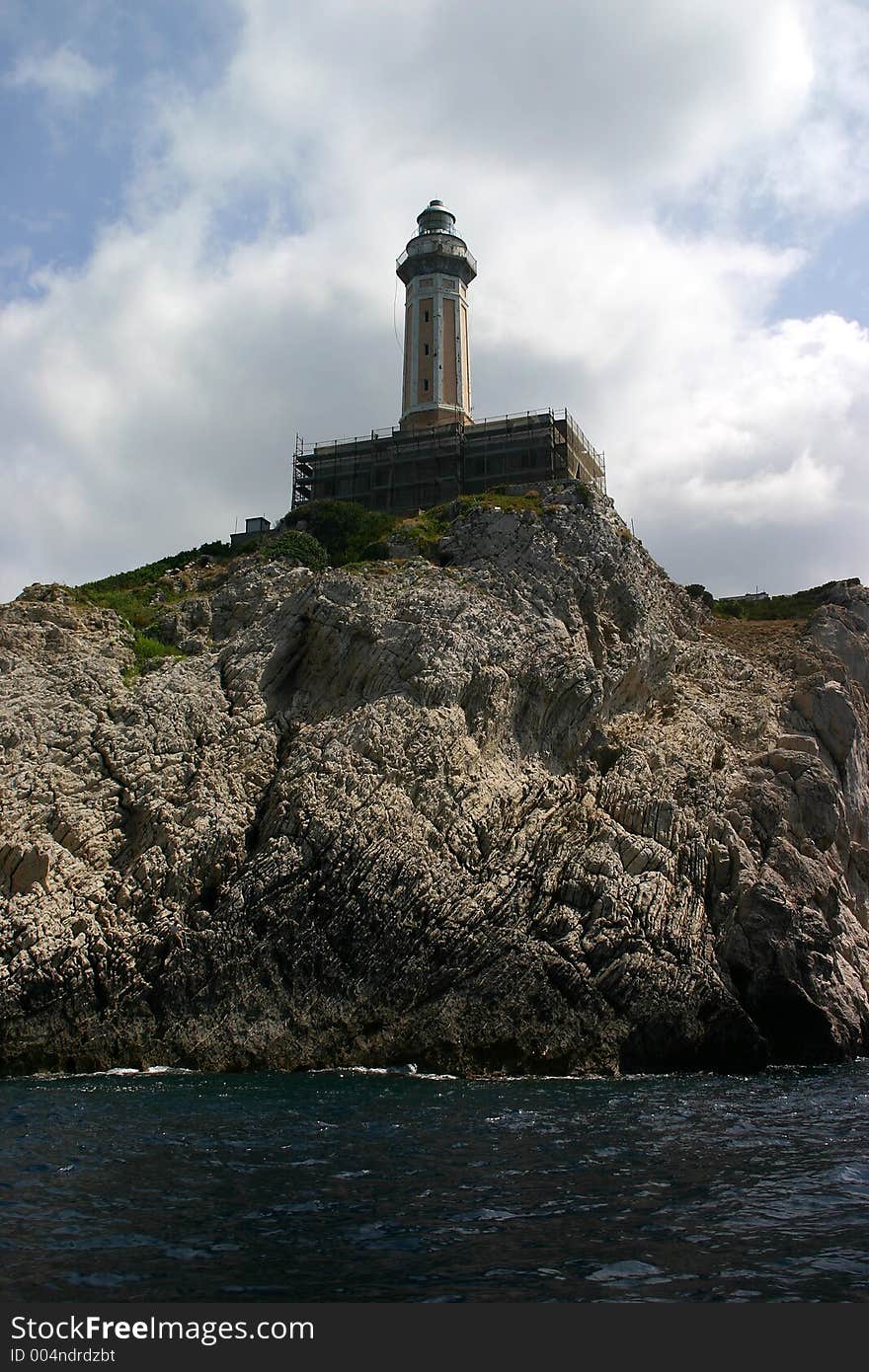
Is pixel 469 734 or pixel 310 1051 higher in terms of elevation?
pixel 469 734

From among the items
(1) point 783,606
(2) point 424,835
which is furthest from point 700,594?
(2) point 424,835

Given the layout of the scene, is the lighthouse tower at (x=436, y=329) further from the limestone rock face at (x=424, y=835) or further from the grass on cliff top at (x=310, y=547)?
the limestone rock face at (x=424, y=835)

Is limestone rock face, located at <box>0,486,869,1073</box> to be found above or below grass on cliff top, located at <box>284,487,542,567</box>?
below

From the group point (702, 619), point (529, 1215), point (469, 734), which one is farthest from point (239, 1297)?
point (702, 619)

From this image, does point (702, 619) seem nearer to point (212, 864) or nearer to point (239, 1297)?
point (212, 864)

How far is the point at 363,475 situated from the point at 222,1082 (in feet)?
120

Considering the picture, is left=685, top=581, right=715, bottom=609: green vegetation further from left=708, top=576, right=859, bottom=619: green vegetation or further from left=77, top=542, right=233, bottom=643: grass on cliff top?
left=77, top=542, right=233, bottom=643: grass on cliff top

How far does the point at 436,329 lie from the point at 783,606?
74.6 feet

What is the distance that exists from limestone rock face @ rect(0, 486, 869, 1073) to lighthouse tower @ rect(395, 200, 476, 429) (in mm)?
18053

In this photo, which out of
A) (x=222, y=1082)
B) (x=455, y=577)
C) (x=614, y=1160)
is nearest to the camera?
(x=614, y=1160)

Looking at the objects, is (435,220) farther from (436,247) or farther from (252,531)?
(252,531)

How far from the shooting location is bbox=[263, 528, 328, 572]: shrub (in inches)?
1585

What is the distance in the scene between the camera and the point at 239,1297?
345 inches

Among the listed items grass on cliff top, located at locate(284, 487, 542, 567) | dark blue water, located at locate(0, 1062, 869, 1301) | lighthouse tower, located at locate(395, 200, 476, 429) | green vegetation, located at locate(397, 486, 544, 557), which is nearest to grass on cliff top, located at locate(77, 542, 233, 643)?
grass on cliff top, located at locate(284, 487, 542, 567)
